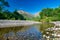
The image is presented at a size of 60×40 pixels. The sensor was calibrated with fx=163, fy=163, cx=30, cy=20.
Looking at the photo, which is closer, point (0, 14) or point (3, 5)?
point (0, 14)

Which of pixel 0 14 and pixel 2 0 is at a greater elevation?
pixel 2 0

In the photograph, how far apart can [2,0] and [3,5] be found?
1.56 metres

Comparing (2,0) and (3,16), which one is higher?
(2,0)

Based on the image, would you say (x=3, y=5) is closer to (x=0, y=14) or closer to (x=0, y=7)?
(x=0, y=7)

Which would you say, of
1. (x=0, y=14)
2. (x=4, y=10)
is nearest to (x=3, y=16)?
(x=0, y=14)

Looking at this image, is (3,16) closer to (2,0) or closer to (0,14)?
(0,14)

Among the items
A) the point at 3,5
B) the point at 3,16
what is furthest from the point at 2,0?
the point at 3,16

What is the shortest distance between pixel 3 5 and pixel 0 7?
1862 millimetres

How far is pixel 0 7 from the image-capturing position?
158ft

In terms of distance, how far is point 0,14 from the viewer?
4416 cm

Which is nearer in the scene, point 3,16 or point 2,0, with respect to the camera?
point 3,16

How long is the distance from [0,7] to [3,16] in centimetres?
413

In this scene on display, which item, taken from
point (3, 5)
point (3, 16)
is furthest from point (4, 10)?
point (3, 16)

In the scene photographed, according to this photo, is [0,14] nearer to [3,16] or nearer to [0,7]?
[3,16]
